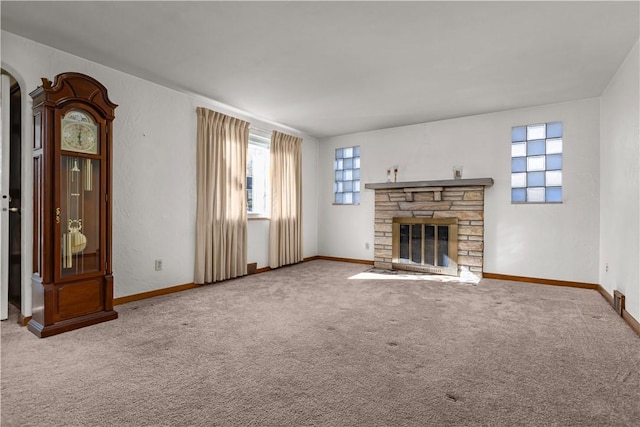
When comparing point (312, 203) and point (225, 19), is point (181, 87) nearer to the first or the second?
point (225, 19)

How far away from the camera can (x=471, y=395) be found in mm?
1733

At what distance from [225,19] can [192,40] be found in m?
0.46

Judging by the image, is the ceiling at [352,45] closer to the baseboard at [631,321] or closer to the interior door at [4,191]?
the interior door at [4,191]

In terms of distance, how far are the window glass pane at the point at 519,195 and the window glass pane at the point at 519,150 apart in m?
0.48

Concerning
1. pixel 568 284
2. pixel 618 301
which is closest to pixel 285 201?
pixel 568 284

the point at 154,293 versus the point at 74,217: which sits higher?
the point at 74,217

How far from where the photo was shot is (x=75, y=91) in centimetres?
272

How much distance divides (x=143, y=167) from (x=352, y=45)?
96.3 inches

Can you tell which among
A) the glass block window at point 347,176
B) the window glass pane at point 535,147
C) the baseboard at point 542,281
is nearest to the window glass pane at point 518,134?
the window glass pane at point 535,147

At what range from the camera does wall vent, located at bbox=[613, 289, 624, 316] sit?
3.04m

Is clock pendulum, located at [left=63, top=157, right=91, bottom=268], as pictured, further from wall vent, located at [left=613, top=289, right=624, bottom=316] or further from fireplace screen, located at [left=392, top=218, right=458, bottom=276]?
wall vent, located at [left=613, top=289, right=624, bottom=316]

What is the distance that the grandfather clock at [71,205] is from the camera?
2.58 meters

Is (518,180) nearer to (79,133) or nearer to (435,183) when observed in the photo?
(435,183)

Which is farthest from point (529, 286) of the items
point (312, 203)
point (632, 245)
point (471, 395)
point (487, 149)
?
point (312, 203)
